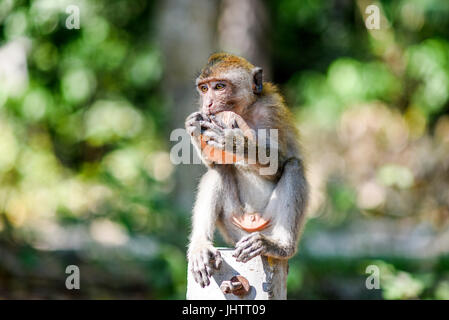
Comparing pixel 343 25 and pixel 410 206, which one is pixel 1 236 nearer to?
pixel 410 206

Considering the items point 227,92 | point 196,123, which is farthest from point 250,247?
point 227,92

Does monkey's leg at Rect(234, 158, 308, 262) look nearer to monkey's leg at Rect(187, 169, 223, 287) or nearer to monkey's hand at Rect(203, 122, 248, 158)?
monkey's leg at Rect(187, 169, 223, 287)

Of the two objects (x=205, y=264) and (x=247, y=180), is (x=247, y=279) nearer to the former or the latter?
(x=205, y=264)

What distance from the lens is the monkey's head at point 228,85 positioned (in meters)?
5.45

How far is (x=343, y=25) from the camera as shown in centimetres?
1941

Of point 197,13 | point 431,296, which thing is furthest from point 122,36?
point 431,296

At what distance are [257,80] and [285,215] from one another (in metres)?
1.38

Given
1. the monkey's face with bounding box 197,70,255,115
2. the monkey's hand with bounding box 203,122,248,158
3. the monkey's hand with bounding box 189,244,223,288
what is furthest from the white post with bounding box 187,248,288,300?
the monkey's face with bounding box 197,70,255,115

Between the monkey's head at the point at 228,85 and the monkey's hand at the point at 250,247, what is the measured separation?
1.24m

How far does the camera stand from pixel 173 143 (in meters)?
12.1

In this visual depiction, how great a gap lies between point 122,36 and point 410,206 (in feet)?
34.2

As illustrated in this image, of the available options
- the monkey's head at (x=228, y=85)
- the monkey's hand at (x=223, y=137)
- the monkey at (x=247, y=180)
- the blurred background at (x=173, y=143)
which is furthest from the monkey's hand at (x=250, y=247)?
the blurred background at (x=173, y=143)

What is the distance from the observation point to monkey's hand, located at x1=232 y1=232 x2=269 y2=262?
16.3ft
